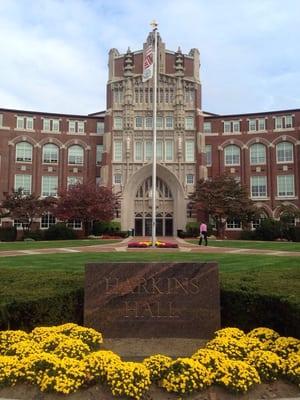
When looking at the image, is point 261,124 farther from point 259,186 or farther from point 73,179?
point 73,179

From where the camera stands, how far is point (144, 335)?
6.93 m

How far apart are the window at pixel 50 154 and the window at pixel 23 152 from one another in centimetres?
196

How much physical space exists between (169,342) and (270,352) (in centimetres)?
195

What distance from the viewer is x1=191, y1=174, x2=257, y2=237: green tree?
43.5 metres

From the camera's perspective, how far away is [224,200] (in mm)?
43688

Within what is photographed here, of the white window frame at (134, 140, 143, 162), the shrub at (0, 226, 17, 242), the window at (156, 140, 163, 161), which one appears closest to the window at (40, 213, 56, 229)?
the shrub at (0, 226, 17, 242)

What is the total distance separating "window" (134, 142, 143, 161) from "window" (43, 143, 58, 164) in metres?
11.0

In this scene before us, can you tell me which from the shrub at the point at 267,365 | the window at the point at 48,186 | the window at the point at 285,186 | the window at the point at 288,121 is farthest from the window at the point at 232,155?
the shrub at the point at 267,365

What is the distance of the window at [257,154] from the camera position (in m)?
54.4

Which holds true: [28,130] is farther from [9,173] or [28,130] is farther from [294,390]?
[294,390]

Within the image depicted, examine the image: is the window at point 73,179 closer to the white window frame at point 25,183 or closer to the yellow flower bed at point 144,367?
the white window frame at point 25,183

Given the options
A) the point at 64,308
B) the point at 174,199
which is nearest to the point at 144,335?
the point at 64,308

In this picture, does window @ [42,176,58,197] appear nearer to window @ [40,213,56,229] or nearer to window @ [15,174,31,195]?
window @ [15,174,31,195]

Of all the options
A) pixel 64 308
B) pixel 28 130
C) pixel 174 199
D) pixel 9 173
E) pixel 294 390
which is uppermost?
pixel 28 130
